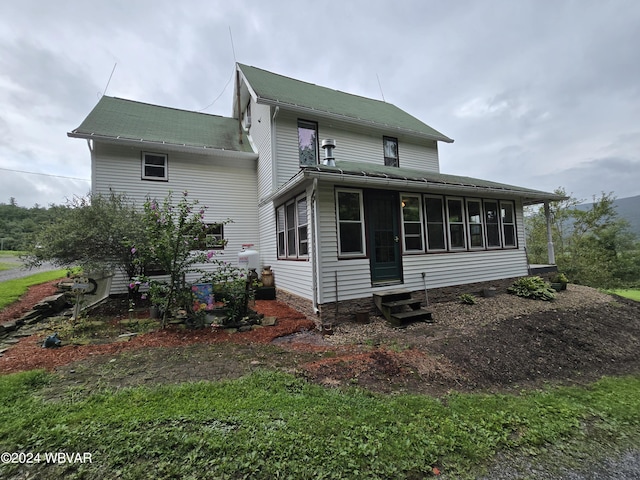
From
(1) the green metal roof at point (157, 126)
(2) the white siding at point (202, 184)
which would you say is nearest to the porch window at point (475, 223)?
(2) the white siding at point (202, 184)

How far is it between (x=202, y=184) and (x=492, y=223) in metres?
10.1

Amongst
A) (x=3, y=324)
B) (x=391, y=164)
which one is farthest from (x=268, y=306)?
(x=391, y=164)

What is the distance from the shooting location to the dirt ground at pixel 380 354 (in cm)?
323

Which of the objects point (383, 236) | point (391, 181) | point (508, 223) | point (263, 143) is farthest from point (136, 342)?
point (508, 223)

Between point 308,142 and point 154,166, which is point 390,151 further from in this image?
point 154,166

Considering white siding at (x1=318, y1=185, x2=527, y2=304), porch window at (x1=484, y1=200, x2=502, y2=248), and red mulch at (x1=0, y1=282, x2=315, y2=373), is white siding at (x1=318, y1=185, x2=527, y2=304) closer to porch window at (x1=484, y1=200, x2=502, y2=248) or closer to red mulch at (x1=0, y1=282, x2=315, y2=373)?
porch window at (x1=484, y1=200, x2=502, y2=248)

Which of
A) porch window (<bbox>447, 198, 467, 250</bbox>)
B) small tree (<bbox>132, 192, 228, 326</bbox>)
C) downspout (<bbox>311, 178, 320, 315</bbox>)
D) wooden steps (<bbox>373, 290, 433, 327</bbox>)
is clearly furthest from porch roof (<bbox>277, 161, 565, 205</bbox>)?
wooden steps (<bbox>373, 290, 433, 327</bbox>)

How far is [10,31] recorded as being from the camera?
7.21 m

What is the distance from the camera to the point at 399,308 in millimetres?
5871

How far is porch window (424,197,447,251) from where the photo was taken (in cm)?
704

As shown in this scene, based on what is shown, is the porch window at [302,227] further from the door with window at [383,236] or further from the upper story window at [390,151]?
the upper story window at [390,151]

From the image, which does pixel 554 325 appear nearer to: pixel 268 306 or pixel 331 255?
pixel 331 255

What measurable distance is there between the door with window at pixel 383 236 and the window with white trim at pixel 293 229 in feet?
5.10

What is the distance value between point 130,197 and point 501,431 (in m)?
10.6
